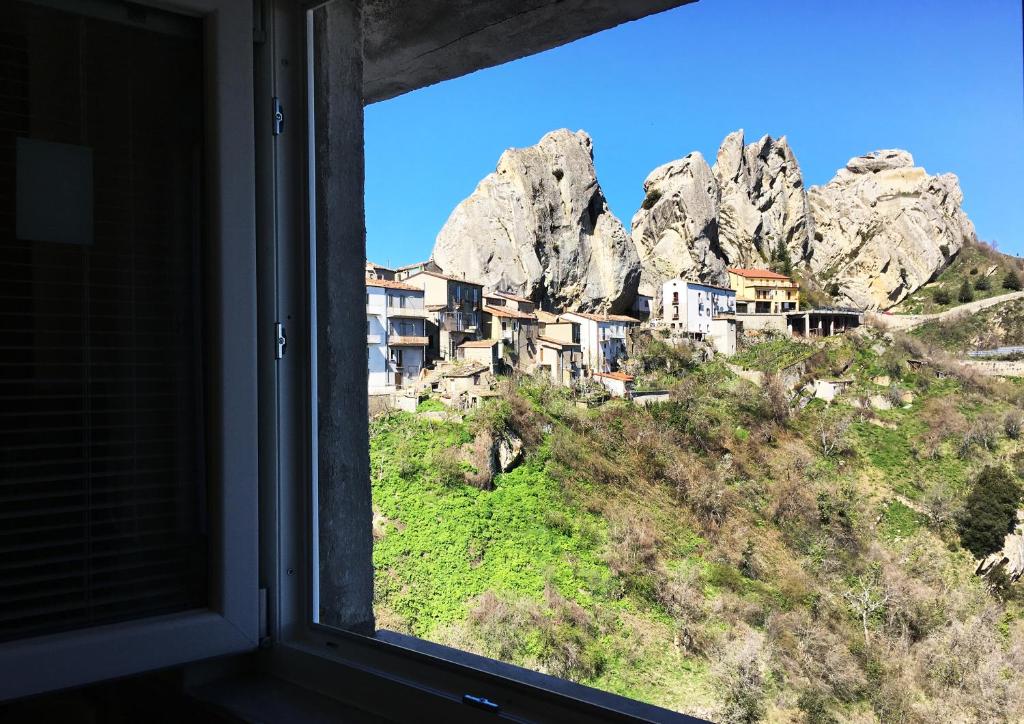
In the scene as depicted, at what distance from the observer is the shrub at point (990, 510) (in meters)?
2.11

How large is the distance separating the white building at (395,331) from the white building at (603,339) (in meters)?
1.58

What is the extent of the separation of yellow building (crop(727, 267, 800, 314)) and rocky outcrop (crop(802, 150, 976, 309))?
0.25 meters

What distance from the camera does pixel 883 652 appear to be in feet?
11.9

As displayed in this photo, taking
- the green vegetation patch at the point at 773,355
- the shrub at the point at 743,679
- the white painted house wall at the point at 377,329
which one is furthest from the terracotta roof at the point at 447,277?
the shrub at the point at 743,679

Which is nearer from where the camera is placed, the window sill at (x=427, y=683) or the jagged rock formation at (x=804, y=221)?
the window sill at (x=427, y=683)

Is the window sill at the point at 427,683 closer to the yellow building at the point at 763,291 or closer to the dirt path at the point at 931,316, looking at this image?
the dirt path at the point at 931,316

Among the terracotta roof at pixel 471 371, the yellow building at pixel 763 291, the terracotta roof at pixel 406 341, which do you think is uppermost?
the yellow building at pixel 763 291

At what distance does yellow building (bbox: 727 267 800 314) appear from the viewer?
3.57 metres

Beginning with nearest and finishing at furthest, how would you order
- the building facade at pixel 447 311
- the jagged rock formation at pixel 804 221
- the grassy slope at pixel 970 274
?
the grassy slope at pixel 970 274, the jagged rock formation at pixel 804 221, the building facade at pixel 447 311

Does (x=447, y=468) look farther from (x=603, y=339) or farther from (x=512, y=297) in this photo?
(x=603, y=339)

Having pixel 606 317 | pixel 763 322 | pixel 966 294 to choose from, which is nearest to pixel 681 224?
pixel 606 317

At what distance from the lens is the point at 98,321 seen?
0.97 metres

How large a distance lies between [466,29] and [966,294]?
1316 mm

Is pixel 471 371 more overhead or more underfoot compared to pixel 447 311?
more underfoot
